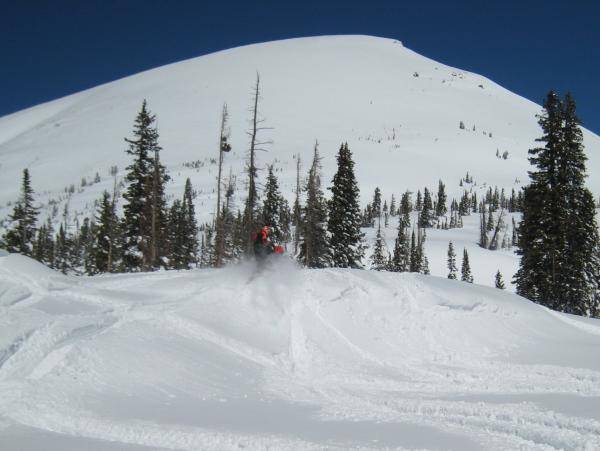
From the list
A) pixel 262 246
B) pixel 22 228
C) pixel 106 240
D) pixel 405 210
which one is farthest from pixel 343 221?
pixel 405 210

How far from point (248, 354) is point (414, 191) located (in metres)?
184

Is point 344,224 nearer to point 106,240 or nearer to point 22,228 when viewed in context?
point 106,240

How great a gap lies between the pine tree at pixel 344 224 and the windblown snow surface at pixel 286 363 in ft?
61.2

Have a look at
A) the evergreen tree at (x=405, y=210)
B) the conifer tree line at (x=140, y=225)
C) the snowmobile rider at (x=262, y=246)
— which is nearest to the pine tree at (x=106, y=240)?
the conifer tree line at (x=140, y=225)

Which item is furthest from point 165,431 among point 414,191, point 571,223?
point 414,191

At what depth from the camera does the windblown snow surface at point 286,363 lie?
264 inches

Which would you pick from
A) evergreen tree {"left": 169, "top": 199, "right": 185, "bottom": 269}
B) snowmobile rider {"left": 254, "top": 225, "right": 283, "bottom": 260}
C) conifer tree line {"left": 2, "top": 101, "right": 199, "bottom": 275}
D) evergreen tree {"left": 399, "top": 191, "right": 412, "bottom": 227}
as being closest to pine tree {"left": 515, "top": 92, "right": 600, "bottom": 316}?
snowmobile rider {"left": 254, "top": 225, "right": 283, "bottom": 260}

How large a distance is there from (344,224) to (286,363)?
80.8 ft

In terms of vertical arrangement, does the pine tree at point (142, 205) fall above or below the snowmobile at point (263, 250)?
above

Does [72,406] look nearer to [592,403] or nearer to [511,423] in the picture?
[511,423]

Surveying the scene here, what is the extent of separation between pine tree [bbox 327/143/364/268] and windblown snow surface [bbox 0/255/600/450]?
734 inches

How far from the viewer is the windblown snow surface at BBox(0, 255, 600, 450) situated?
670cm

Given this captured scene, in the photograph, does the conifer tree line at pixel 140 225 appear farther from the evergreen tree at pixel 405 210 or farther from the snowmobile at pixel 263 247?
the evergreen tree at pixel 405 210

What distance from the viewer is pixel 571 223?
2611 centimetres
